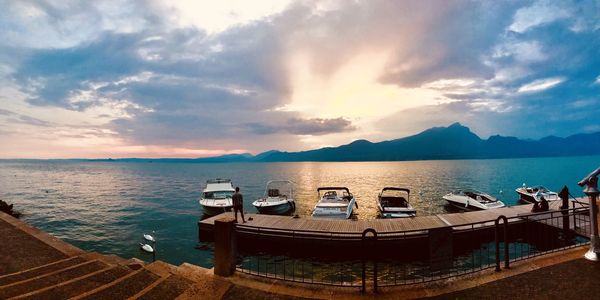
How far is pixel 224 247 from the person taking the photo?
8320mm

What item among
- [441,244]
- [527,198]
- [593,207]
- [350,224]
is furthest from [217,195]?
[527,198]

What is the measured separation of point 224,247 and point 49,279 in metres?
5.39

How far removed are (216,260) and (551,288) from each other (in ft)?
27.7

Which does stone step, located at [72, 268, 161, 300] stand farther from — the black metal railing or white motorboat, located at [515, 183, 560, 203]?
white motorboat, located at [515, 183, 560, 203]

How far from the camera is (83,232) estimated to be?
3203 cm

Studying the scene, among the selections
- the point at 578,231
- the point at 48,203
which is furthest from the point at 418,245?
the point at 48,203

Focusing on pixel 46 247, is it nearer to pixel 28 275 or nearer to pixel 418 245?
pixel 28 275

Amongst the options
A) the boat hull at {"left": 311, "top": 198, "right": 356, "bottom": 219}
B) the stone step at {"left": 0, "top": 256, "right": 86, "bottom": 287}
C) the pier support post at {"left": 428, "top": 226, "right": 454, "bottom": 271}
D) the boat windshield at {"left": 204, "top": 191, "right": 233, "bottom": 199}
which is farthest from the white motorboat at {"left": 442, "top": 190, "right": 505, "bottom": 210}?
the stone step at {"left": 0, "top": 256, "right": 86, "bottom": 287}

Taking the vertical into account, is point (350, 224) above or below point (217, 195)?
below

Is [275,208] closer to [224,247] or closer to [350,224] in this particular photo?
[350,224]

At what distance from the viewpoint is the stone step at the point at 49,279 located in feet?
25.5

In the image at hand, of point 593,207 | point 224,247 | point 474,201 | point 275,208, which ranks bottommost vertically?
point 275,208

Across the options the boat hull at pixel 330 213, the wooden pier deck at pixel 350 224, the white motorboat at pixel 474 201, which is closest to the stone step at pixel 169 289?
the wooden pier deck at pixel 350 224

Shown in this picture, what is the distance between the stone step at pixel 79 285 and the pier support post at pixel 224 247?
3.47m
